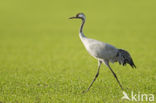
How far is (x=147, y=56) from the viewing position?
20.0 metres

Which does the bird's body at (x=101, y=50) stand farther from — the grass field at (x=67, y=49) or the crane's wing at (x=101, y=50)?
the grass field at (x=67, y=49)

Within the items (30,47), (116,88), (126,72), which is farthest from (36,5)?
(116,88)

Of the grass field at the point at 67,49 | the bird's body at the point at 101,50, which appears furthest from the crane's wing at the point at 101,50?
the grass field at the point at 67,49

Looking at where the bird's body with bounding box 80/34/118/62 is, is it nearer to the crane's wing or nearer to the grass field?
the crane's wing

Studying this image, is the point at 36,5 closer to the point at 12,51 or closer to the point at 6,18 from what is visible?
the point at 6,18

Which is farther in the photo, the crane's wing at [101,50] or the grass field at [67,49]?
the grass field at [67,49]

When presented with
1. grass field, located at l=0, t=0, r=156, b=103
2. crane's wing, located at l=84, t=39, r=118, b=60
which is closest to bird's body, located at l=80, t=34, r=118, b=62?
crane's wing, located at l=84, t=39, r=118, b=60

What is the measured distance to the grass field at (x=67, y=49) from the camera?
36.8 feet

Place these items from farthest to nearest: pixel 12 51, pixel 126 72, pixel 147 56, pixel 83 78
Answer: pixel 12 51 < pixel 147 56 < pixel 126 72 < pixel 83 78

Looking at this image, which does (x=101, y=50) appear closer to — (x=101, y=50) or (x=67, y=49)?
(x=101, y=50)

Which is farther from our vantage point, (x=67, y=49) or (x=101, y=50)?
(x=67, y=49)

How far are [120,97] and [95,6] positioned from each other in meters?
40.7

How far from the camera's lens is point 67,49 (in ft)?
78.5

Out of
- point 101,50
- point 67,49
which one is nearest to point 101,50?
point 101,50
